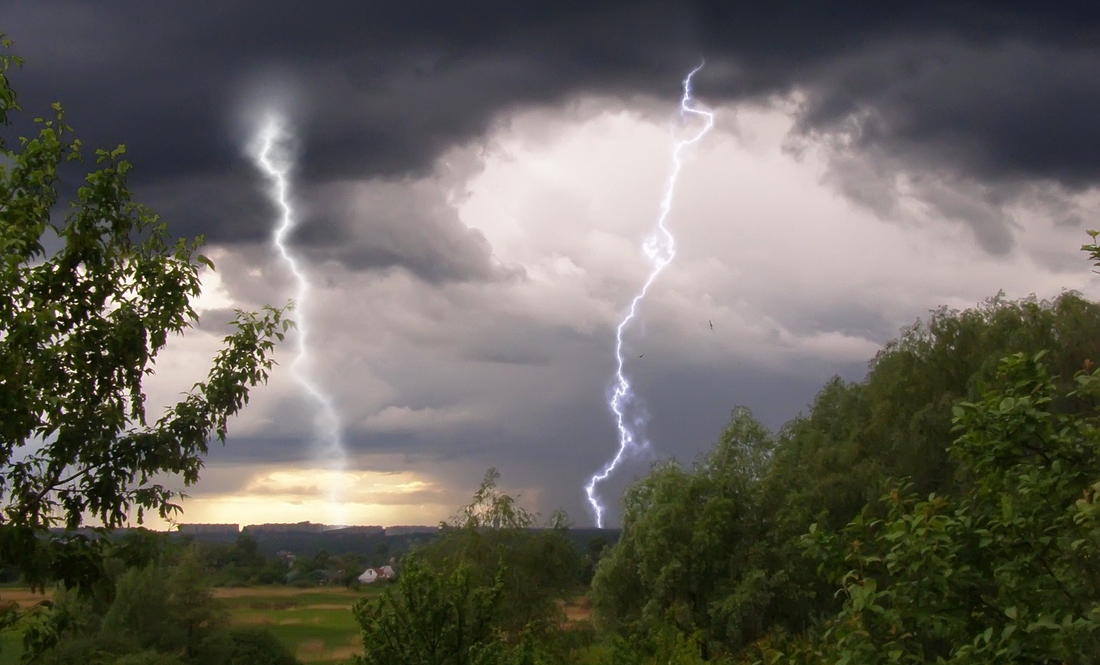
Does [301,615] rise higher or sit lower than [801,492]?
lower

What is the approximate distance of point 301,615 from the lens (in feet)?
194

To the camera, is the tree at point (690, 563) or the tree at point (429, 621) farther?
the tree at point (690, 563)

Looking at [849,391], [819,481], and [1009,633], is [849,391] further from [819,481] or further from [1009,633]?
[1009,633]

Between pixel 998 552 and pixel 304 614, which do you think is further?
pixel 304 614

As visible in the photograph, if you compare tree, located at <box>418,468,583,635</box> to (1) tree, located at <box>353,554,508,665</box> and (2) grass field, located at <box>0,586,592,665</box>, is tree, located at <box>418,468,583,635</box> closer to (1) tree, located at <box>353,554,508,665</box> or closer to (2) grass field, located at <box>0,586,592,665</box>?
(2) grass field, located at <box>0,586,592,665</box>

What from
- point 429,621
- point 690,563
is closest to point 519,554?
point 690,563

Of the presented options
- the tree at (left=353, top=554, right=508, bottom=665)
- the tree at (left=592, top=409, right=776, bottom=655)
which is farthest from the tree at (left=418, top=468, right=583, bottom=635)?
the tree at (left=353, top=554, right=508, bottom=665)

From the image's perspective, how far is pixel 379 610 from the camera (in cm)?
1616

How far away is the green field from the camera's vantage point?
178 ft

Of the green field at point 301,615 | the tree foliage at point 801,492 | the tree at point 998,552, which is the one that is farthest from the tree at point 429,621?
the green field at point 301,615

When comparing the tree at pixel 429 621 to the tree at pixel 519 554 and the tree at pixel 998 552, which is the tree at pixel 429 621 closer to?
the tree at pixel 998 552

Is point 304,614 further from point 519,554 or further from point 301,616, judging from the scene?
point 519,554

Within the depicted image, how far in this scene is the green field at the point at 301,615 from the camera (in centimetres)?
5422

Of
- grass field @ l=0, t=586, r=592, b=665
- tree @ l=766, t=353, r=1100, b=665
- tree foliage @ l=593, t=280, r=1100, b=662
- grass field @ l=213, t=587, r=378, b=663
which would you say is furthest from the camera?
grass field @ l=213, t=587, r=378, b=663
